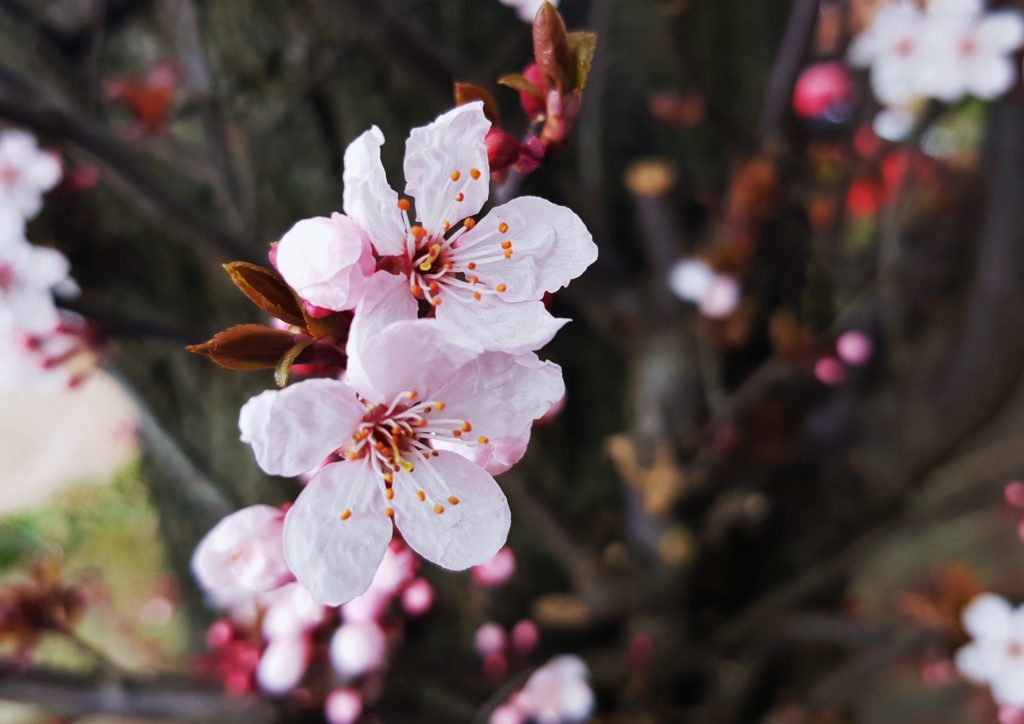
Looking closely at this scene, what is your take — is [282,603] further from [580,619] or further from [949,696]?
[949,696]

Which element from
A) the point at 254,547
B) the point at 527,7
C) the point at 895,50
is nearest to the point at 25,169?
the point at 527,7

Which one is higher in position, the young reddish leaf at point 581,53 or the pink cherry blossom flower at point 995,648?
the young reddish leaf at point 581,53

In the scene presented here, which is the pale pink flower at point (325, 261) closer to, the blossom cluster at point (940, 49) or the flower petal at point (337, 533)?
the flower petal at point (337, 533)

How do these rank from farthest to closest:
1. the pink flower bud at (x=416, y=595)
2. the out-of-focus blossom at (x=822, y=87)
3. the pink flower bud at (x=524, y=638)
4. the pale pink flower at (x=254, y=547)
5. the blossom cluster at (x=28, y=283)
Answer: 1. the out-of-focus blossom at (x=822, y=87)
2. the pink flower bud at (x=524, y=638)
3. the pink flower bud at (x=416, y=595)
4. the blossom cluster at (x=28, y=283)
5. the pale pink flower at (x=254, y=547)

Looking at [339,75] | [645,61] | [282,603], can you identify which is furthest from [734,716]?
[339,75]

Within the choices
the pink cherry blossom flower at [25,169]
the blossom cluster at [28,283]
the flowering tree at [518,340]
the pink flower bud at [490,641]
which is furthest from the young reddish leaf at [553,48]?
the pink flower bud at [490,641]

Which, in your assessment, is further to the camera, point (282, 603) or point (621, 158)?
point (621, 158)
